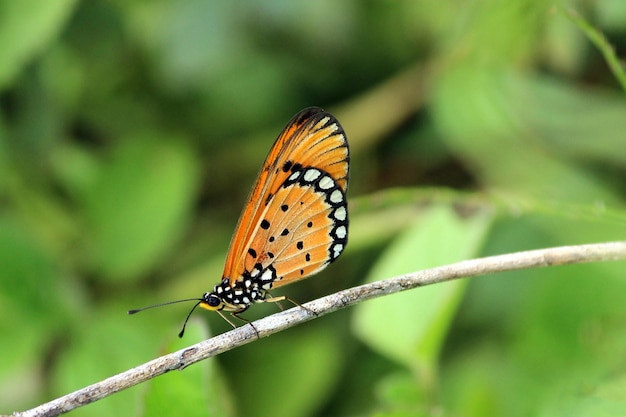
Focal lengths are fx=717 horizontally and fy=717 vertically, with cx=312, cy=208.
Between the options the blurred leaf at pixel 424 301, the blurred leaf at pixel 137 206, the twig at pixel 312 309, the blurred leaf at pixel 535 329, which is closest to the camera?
the twig at pixel 312 309

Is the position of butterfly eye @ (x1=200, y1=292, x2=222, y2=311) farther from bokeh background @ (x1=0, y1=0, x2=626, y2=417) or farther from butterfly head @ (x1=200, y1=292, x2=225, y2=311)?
bokeh background @ (x1=0, y1=0, x2=626, y2=417)

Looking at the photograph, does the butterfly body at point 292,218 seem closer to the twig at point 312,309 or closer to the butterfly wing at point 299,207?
the butterfly wing at point 299,207

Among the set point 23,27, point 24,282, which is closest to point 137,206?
point 24,282

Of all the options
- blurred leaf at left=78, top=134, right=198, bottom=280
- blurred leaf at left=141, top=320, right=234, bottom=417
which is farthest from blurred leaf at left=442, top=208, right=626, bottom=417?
blurred leaf at left=78, top=134, right=198, bottom=280

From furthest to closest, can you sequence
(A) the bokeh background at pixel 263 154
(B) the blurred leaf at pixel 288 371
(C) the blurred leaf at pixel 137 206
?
(C) the blurred leaf at pixel 137 206 < (B) the blurred leaf at pixel 288 371 < (A) the bokeh background at pixel 263 154

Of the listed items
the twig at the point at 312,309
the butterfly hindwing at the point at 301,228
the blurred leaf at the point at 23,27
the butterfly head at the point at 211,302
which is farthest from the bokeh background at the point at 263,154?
the twig at the point at 312,309

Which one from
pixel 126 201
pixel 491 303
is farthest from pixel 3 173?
pixel 491 303

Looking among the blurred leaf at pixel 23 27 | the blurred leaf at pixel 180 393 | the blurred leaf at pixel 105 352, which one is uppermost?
the blurred leaf at pixel 23 27
